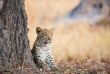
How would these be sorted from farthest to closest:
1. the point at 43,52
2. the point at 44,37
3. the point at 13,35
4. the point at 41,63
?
the point at 44,37
the point at 43,52
the point at 41,63
the point at 13,35

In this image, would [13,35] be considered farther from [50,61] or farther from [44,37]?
[50,61]

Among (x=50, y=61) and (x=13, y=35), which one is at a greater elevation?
(x=13, y=35)

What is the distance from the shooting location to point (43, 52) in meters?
A: 5.20

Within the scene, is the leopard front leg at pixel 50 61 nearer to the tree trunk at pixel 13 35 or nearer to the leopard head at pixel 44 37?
the leopard head at pixel 44 37

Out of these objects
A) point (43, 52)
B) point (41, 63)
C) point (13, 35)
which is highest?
point (13, 35)

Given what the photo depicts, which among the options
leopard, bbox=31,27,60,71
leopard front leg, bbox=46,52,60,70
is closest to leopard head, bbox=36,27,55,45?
leopard, bbox=31,27,60,71

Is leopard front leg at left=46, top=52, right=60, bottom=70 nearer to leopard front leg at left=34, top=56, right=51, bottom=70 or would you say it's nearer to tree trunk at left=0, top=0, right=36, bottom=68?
leopard front leg at left=34, top=56, right=51, bottom=70

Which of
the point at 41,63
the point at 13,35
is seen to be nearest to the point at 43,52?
the point at 41,63

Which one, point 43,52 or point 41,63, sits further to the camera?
point 43,52

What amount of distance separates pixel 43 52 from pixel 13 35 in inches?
36.9

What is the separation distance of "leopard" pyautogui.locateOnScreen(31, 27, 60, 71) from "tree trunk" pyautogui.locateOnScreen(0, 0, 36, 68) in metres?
0.52

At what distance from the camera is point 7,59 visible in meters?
4.38

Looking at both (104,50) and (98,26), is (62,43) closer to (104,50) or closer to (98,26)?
(104,50)

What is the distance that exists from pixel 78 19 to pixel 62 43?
260 inches
